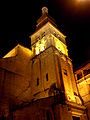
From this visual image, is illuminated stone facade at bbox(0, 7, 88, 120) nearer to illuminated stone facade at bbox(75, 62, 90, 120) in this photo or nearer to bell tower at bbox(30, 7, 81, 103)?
bell tower at bbox(30, 7, 81, 103)

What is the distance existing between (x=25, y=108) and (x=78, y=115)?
293 inches

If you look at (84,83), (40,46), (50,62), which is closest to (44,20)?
(40,46)

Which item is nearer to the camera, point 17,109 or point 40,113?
point 40,113

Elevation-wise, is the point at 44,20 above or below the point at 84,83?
above

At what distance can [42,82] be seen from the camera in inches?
1068

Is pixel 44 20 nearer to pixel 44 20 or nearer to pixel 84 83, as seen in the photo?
pixel 44 20

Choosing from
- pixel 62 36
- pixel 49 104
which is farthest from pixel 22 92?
pixel 62 36

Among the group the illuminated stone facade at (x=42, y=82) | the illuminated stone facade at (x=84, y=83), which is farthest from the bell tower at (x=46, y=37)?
the illuminated stone facade at (x=84, y=83)

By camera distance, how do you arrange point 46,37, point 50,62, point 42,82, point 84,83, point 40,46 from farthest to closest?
point 40,46 < point 46,37 < point 84,83 < point 50,62 < point 42,82

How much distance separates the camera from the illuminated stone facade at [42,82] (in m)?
22.0

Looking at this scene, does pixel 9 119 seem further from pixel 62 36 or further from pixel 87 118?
pixel 62 36

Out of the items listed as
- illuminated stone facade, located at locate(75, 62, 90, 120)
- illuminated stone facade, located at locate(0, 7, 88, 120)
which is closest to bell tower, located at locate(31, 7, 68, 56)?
illuminated stone facade, located at locate(0, 7, 88, 120)

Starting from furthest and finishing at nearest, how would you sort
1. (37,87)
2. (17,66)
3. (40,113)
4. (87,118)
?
(17,66) < (37,87) < (87,118) < (40,113)

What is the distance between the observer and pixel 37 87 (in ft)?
91.0
